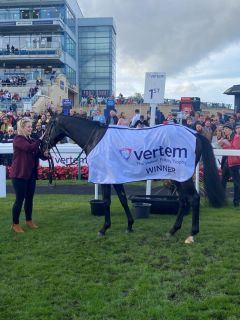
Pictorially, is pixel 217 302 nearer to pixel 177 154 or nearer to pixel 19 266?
pixel 19 266

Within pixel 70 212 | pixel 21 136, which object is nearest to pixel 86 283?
pixel 21 136

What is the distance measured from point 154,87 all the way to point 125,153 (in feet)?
10.4

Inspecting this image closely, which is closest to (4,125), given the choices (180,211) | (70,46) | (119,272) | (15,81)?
(180,211)

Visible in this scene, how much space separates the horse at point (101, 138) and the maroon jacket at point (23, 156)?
215 millimetres

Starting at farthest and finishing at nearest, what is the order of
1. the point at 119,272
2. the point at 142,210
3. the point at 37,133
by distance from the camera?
the point at 37,133 → the point at 142,210 → the point at 119,272

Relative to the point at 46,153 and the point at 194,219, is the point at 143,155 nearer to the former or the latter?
the point at 194,219

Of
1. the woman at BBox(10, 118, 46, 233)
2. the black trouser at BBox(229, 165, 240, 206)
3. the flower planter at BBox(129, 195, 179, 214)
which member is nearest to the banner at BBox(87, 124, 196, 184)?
the woman at BBox(10, 118, 46, 233)

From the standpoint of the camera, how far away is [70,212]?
9.24 meters

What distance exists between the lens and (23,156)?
7.50 m

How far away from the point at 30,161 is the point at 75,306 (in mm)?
3607

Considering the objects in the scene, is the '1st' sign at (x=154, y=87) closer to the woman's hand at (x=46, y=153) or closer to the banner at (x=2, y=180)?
the woman's hand at (x=46, y=153)

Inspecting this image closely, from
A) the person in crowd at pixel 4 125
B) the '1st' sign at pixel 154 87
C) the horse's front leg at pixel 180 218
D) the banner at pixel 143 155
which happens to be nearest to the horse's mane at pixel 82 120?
the banner at pixel 143 155

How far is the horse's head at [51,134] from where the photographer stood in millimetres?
7578

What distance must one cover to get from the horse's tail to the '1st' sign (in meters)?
2.56
